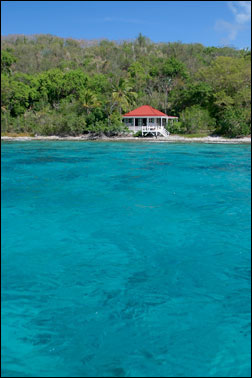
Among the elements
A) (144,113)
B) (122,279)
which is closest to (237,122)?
(144,113)

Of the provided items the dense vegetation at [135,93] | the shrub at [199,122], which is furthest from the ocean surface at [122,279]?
the shrub at [199,122]

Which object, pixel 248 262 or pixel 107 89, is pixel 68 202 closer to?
pixel 248 262

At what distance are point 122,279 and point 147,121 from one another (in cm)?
3667

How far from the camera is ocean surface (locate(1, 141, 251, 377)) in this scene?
489 centimetres

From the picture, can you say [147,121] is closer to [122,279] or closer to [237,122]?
[237,122]

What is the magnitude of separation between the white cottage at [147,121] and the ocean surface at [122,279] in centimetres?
2754

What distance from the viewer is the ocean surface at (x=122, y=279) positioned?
4887 millimetres

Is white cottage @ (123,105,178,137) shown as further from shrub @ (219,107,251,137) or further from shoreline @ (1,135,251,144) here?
shrub @ (219,107,251,137)

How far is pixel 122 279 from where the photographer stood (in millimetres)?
7227

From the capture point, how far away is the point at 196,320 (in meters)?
5.80

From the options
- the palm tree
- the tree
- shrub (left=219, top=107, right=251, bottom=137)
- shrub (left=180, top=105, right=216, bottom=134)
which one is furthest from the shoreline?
the tree

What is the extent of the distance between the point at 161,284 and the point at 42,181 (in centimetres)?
821

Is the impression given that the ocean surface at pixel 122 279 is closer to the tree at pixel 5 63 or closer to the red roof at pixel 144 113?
the tree at pixel 5 63

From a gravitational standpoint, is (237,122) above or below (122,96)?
below
